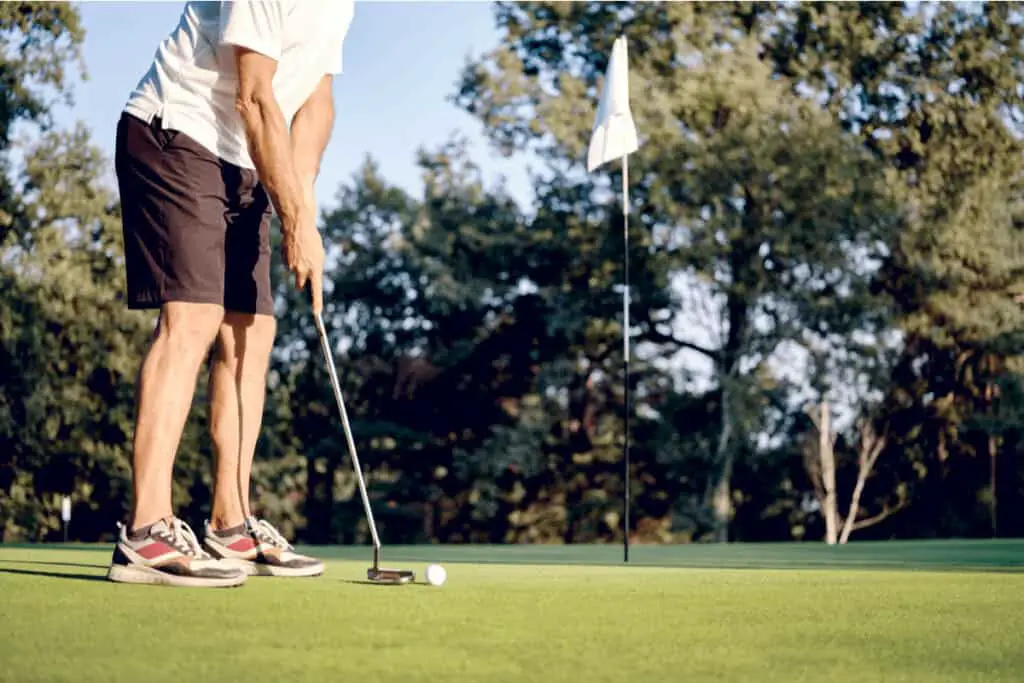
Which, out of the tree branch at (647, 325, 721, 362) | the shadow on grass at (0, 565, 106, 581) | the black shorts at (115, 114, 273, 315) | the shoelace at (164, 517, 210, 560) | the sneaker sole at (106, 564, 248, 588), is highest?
the tree branch at (647, 325, 721, 362)

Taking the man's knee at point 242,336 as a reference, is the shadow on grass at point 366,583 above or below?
below

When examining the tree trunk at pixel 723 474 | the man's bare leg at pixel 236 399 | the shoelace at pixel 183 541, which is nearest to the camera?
the shoelace at pixel 183 541

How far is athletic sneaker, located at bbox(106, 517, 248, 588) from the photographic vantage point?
3.70 metres

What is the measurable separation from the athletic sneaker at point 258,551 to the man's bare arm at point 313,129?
3.87 feet

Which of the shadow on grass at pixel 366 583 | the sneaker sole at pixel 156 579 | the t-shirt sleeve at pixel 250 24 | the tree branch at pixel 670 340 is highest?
the tree branch at pixel 670 340

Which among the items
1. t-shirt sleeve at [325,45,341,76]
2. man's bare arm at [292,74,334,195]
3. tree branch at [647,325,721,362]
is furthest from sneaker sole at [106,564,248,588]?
tree branch at [647,325,721,362]

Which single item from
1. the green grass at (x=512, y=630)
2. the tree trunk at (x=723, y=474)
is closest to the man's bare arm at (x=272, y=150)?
the green grass at (x=512, y=630)

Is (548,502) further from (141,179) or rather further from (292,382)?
(141,179)

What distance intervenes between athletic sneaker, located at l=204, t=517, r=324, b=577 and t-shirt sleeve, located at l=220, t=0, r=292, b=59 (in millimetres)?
1489

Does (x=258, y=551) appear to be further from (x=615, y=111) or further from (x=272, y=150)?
(x=615, y=111)

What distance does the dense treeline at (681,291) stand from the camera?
83.6 ft

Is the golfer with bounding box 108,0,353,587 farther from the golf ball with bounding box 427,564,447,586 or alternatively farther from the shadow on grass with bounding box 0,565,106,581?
the golf ball with bounding box 427,564,447,586

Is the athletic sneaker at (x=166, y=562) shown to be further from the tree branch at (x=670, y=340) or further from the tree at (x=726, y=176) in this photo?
the tree branch at (x=670, y=340)

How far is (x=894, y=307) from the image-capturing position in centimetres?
2606
